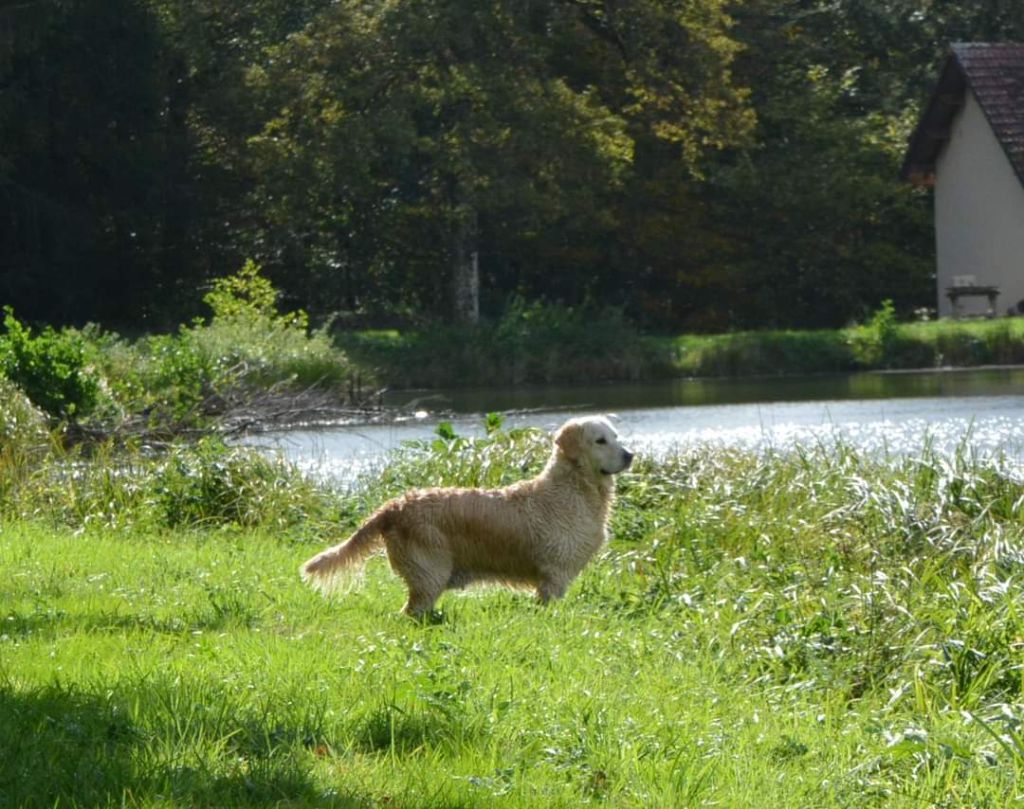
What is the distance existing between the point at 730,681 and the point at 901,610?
1.12m

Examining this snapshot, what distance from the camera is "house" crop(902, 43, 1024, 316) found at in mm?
Result: 39000

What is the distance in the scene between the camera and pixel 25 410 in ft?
56.6

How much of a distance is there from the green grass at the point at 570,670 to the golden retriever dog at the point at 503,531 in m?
0.19

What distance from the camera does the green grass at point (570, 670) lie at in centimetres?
578

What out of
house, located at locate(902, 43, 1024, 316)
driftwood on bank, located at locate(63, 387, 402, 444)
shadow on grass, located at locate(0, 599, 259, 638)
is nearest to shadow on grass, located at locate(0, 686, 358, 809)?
shadow on grass, located at locate(0, 599, 259, 638)

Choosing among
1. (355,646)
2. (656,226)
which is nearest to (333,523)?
(355,646)

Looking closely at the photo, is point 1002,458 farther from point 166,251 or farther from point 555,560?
point 166,251

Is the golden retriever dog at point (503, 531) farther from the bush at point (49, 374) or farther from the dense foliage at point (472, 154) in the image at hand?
the dense foliage at point (472, 154)

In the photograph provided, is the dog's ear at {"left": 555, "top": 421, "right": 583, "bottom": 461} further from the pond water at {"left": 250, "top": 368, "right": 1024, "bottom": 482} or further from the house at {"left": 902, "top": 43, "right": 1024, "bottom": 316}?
the house at {"left": 902, "top": 43, "right": 1024, "bottom": 316}

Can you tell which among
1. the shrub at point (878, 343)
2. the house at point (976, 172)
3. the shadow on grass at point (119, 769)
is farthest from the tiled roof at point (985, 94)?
the shadow on grass at point (119, 769)

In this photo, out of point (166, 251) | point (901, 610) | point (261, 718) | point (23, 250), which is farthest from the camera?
point (166, 251)

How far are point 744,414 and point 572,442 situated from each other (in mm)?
15741

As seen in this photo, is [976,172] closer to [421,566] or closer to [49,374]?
[49,374]

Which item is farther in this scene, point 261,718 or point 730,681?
point 730,681
